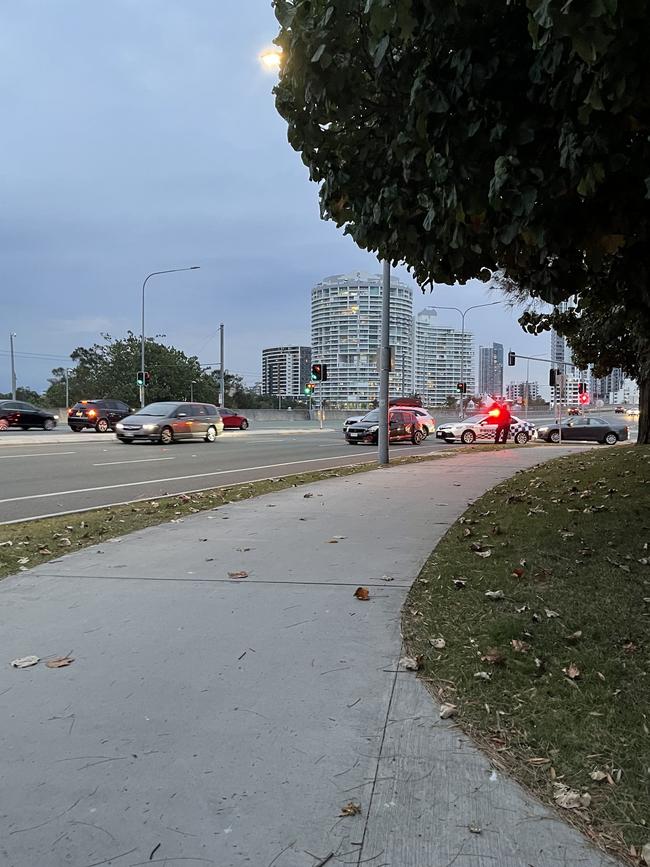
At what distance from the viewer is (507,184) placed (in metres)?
3.77

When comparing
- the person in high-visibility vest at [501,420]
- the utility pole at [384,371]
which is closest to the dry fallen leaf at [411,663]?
the utility pole at [384,371]

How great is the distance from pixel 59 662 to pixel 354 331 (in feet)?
190

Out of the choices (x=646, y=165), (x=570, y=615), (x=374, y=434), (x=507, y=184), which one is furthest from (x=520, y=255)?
(x=374, y=434)

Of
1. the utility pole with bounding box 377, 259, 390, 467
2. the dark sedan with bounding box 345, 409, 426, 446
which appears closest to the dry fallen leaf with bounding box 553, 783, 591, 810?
the utility pole with bounding box 377, 259, 390, 467

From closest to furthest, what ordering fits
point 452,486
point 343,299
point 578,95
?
1. point 578,95
2. point 452,486
3. point 343,299

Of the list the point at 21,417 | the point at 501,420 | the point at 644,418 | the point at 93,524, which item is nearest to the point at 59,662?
the point at 93,524

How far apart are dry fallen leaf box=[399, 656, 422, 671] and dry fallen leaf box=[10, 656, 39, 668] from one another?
6.97 feet

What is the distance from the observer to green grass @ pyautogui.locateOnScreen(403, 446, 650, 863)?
2512mm

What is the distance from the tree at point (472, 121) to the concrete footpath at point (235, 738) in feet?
9.28

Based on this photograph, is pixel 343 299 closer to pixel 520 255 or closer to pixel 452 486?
pixel 452 486

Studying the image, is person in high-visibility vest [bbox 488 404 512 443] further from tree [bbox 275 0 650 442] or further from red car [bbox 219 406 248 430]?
tree [bbox 275 0 650 442]

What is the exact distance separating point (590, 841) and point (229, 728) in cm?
155

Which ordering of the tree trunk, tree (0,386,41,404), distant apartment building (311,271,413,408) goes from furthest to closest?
tree (0,386,41,404), distant apartment building (311,271,413,408), the tree trunk

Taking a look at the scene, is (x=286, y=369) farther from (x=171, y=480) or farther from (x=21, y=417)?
(x=171, y=480)
